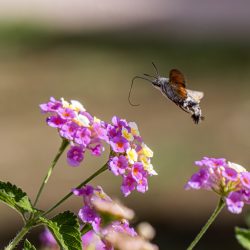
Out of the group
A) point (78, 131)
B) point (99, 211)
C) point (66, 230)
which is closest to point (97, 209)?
point (99, 211)

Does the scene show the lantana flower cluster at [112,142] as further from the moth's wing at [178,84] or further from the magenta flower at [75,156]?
the moth's wing at [178,84]

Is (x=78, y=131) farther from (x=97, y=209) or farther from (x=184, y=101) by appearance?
(x=184, y=101)

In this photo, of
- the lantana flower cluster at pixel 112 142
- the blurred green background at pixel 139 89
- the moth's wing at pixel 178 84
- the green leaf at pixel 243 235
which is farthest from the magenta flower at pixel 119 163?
the blurred green background at pixel 139 89

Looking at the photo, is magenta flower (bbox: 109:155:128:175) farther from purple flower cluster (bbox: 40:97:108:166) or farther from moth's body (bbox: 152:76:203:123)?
moth's body (bbox: 152:76:203:123)

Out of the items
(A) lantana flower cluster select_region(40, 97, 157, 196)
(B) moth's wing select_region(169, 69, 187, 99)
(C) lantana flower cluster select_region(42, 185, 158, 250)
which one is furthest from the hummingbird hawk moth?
(C) lantana flower cluster select_region(42, 185, 158, 250)

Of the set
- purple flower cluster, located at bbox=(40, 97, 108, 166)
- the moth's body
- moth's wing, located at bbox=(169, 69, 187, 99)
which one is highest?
moth's wing, located at bbox=(169, 69, 187, 99)

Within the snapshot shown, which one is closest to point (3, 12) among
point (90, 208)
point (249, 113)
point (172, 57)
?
point (172, 57)

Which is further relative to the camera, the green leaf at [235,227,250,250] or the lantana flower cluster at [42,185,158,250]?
the green leaf at [235,227,250,250]
